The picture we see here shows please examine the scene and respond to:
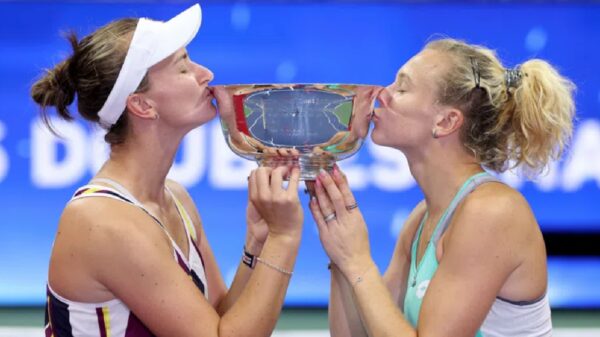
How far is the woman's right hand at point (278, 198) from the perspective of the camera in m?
2.60

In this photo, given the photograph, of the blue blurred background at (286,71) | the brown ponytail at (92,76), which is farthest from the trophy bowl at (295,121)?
the blue blurred background at (286,71)

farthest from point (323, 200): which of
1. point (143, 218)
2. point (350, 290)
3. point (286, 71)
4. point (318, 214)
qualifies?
point (286, 71)

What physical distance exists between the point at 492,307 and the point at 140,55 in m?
1.12

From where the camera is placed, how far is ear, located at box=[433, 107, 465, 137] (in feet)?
9.17

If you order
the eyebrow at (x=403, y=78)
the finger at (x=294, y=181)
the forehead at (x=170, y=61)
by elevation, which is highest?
the eyebrow at (x=403, y=78)

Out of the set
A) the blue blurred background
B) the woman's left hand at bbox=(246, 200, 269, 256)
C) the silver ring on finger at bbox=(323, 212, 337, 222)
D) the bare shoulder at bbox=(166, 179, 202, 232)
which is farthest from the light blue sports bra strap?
the blue blurred background

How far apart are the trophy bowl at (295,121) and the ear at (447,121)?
227 millimetres

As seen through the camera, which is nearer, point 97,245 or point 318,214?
point 97,245

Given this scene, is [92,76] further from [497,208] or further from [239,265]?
[497,208]

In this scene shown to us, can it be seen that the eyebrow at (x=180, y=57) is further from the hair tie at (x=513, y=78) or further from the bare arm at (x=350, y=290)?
the hair tie at (x=513, y=78)

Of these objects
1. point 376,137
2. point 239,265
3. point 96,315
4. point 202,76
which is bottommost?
point 96,315

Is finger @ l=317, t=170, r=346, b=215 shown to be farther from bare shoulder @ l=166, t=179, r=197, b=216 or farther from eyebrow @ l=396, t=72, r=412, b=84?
bare shoulder @ l=166, t=179, r=197, b=216

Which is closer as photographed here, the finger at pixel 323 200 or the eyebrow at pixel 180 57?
the finger at pixel 323 200

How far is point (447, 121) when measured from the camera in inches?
110
